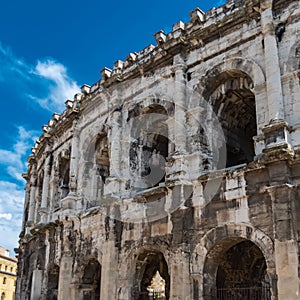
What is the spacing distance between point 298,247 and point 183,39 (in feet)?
21.1

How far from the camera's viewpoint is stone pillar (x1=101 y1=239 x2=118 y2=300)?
1214 cm

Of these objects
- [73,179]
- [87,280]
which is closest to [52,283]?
[87,280]

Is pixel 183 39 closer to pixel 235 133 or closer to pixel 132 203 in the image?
pixel 235 133

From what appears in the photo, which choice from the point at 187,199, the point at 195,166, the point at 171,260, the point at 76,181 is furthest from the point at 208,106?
the point at 76,181

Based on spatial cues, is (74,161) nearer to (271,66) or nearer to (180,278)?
(180,278)

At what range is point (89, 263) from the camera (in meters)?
13.9

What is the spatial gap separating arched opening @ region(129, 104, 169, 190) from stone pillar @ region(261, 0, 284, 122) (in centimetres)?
374

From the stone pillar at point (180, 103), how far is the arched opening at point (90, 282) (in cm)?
476

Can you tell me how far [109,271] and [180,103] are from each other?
4.87 meters

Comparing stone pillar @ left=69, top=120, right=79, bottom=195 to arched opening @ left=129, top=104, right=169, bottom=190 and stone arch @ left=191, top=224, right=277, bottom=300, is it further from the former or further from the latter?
stone arch @ left=191, top=224, right=277, bottom=300

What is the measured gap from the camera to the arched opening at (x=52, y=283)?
1588 cm

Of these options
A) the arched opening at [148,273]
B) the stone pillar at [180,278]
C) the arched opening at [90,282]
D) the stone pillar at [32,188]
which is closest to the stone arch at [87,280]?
the arched opening at [90,282]

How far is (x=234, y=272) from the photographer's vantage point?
11289 millimetres

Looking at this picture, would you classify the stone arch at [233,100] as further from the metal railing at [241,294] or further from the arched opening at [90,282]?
the arched opening at [90,282]
